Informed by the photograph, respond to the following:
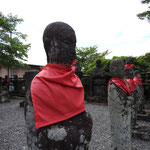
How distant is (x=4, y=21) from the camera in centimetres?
1126

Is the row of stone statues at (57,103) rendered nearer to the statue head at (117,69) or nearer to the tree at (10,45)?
the statue head at (117,69)

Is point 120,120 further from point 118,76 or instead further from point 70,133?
point 70,133

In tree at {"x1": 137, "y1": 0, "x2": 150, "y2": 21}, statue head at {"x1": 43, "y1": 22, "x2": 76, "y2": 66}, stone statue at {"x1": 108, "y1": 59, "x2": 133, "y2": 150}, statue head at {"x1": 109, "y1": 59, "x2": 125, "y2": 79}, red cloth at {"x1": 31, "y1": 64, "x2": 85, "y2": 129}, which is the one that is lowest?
stone statue at {"x1": 108, "y1": 59, "x2": 133, "y2": 150}

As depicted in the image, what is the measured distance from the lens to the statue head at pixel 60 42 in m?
1.42

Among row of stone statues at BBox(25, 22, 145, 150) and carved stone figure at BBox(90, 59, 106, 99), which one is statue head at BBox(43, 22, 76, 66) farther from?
carved stone figure at BBox(90, 59, 106, 99)

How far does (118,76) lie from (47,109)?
2077 mm

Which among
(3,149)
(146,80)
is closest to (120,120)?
(3,149)

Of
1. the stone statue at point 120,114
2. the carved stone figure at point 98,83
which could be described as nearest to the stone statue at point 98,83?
the carved stone figure at point 98,83

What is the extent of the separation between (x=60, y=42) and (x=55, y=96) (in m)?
0.56

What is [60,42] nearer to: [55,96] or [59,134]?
[55,96]

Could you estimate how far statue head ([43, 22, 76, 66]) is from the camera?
1425 millimetres

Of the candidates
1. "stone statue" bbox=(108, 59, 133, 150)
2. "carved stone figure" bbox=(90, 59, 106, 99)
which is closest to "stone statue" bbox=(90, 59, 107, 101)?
"carved stone figure" bbox=(90, 59, 106, 99)

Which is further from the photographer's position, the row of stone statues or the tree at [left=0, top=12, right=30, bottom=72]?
the tree at [left=0, top=12, right=30, bottom=72]

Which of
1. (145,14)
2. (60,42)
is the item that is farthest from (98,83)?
(60,42)
